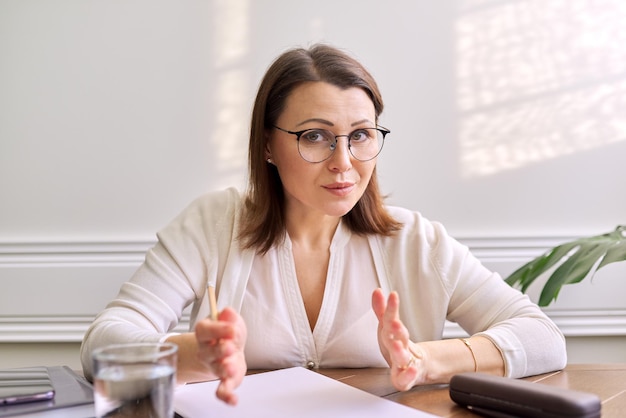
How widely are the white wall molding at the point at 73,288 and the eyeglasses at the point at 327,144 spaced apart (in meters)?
0.88

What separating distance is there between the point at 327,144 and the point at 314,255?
1.00ft

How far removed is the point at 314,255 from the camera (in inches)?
64.3

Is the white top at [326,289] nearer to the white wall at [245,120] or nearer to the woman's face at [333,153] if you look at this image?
the woman's face at [333,153]

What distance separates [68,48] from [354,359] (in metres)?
1.45

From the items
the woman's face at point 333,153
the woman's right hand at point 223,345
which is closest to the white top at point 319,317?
the woman's face at point 333,153

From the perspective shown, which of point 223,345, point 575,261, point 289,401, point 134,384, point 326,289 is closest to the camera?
point 134,384

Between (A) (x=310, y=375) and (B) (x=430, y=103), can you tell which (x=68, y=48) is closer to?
(B) (x=430, y=103)

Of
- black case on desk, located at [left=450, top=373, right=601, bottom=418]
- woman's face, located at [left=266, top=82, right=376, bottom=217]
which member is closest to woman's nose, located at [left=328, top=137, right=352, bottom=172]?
woman's face, located at [left=266, top=82, right=376, bottom=217]

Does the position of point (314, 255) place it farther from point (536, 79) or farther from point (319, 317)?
point (536, 79)

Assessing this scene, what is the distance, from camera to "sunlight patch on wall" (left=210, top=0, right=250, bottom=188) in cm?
222

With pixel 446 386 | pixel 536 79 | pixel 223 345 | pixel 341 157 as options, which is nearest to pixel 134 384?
pixel 223 345

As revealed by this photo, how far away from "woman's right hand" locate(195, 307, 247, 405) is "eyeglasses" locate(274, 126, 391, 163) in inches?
26.6

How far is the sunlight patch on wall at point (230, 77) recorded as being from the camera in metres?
2.22

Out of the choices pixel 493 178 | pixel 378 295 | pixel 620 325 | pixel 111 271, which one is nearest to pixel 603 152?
pixel 493 178
